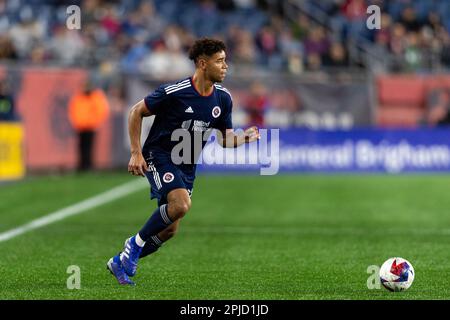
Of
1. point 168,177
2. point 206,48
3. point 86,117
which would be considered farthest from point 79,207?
point 206,48

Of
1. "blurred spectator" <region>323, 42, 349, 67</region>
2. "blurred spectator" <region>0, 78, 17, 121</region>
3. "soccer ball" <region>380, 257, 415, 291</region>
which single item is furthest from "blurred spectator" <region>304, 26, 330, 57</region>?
"soccer ball" <region>380, 257, 415, 291</region>

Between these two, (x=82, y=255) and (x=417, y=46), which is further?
(x=417, y=46)

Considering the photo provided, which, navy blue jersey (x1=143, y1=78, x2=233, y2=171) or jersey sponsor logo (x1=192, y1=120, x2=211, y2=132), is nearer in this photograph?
navy blue jersey (x1=143, y1=78, x2=233, y2=171)

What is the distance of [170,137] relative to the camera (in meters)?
9.76

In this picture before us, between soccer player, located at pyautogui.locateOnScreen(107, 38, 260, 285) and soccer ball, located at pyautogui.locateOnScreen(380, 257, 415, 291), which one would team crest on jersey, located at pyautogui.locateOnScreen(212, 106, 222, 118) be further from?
soccer ball, located at pyautogui.locateOnScreen(380, 257, 415, 291)

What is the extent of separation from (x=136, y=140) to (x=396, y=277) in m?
A: 2.44

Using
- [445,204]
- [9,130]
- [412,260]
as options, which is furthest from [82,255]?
[9,130]

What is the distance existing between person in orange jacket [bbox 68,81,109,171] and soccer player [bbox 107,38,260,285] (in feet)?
50.0

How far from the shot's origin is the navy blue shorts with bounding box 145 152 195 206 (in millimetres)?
9547

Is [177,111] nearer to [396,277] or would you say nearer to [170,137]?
[170,137]
